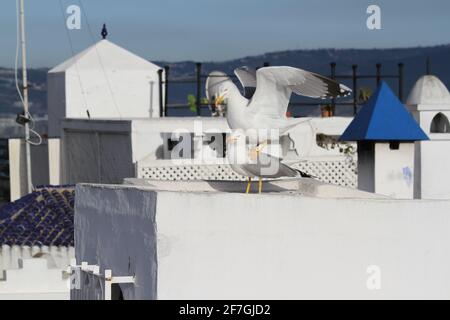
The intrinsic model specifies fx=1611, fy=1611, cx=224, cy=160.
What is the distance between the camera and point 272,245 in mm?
14117

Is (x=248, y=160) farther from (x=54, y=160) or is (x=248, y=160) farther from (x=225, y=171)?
(x=54, y=160)

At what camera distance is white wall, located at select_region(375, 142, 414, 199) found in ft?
62.1

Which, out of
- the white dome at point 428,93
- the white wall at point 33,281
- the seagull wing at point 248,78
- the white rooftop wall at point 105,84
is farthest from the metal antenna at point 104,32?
the seagull wing at point 248,78

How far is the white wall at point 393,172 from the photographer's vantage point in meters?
18.9

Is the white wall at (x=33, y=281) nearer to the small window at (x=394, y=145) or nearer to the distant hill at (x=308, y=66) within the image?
the small window at (x=394, y=145)

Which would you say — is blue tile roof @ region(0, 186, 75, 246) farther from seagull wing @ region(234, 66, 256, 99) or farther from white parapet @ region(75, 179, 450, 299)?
white parapet @ region(75, 179, 450, 299)

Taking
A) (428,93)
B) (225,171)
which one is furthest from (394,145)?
(428,93)

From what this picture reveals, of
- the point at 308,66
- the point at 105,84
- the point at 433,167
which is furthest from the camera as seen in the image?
the point at 308,66

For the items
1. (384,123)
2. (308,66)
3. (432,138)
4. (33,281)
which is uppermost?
(308,66)

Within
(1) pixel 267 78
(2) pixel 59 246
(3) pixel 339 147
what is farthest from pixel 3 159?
(1) pixel 267 78

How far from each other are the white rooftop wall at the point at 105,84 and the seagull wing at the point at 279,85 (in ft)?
62.2

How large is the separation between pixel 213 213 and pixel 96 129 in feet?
57.6

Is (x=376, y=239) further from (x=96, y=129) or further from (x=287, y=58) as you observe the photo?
(x=287, y=58)

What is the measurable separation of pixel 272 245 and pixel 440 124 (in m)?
15.3
